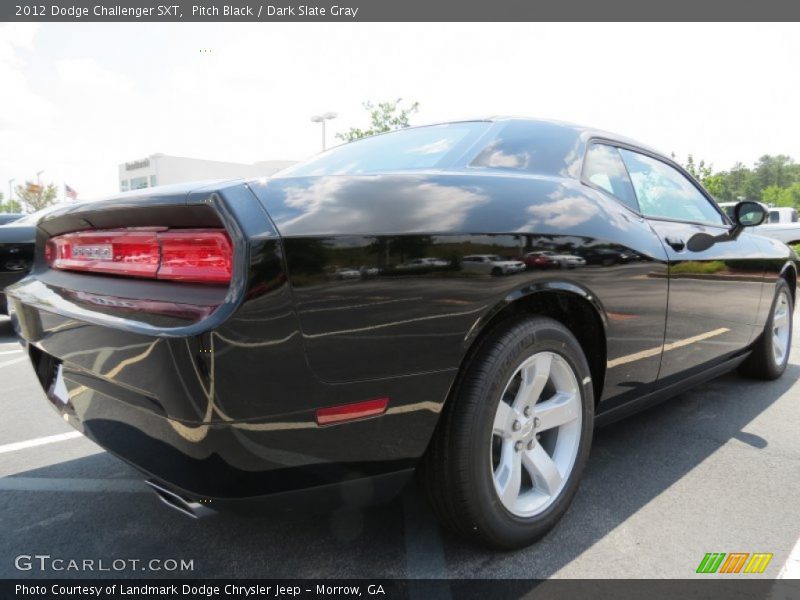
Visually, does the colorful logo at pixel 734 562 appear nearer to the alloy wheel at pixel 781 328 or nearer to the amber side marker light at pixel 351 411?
the amber side marker light at pixel 351 411

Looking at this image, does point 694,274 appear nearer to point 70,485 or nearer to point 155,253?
point 155,253

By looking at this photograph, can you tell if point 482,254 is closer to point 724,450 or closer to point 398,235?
point 398,235

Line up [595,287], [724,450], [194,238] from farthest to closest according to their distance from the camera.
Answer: [724,450] < [595,287] < [194,238]

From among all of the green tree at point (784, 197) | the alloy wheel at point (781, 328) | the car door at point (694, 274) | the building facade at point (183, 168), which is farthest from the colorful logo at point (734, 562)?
the green tree at point (784, 197)

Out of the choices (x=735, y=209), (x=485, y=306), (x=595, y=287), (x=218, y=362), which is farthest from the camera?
(x=735, y=209)

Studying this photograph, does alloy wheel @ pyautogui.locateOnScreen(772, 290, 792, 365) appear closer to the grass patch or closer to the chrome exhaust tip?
the grass patch

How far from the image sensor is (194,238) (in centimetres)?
137

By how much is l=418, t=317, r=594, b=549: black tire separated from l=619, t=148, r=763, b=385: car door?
99 cm

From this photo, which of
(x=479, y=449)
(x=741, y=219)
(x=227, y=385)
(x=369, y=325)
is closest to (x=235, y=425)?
(x=227, y=385)

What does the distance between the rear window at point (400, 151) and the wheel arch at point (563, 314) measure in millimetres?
544

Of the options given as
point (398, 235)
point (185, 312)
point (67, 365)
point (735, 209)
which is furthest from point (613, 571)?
point (735, 209)

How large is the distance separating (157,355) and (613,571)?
4.95 feet

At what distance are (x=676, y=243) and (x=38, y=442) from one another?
10.9 feet

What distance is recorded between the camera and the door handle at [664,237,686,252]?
243 centimetres
